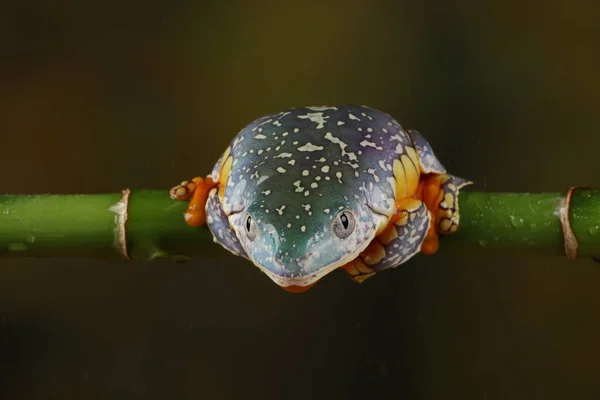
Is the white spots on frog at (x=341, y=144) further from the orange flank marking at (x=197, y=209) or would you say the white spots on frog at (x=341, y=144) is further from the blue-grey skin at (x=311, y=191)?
the orange flank marking at (x=197, y=209)

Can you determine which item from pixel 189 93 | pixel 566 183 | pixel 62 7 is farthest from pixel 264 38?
pixel 566 183

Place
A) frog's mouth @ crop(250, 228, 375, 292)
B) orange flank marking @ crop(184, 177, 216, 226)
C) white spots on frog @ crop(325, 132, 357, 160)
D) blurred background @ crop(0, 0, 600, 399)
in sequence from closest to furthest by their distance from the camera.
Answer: frog's mouth @ crop(250, 228, 375, 292), white spots on frog @ crop(325, 132, 357, 160), orange flank marking @ crop(184, 177, 216, 226), blurred background @ crop(0, 0, 600, 399)

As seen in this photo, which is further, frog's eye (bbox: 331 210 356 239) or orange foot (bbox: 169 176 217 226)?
orange foot (bbox: 169 176 217 226)

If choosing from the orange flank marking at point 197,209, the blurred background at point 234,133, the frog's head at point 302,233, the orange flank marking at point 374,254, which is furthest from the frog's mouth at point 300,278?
the blurred background at point 234,133

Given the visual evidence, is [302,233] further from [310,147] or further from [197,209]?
[197,209]

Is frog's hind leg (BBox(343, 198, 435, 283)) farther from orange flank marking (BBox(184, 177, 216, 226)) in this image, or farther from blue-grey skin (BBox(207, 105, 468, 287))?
orange flank marking (BBox(184, 177, 216, 226))

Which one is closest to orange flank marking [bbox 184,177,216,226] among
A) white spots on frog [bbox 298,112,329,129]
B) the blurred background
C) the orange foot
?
the orange foot

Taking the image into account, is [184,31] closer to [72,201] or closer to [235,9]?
[235,9]
